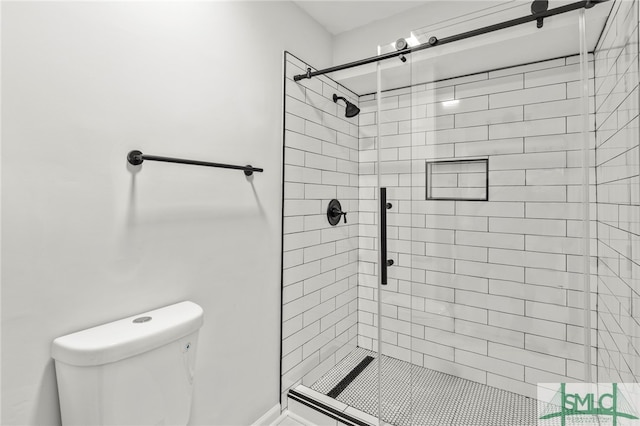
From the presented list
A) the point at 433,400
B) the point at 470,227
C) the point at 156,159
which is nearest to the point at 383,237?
the point at 470,227

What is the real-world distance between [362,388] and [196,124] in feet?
5.60

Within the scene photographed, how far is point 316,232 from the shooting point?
2.06 m

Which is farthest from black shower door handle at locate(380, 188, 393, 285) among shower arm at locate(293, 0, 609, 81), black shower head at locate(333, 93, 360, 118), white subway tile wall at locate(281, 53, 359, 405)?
black shower head at locate(333, 93, 360, 118)

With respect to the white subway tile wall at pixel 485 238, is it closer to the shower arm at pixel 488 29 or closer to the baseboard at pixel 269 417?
the shower arm at pixel 488 29

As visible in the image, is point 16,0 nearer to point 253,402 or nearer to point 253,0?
point 253,0

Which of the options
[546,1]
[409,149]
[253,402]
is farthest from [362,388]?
[546,1]

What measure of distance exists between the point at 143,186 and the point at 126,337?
517 mm

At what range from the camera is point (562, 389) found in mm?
1629

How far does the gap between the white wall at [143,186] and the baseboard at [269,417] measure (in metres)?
0.03

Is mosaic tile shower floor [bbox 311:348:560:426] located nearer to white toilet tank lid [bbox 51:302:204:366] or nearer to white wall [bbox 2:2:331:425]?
white wall [bbox 2:2:331:425]

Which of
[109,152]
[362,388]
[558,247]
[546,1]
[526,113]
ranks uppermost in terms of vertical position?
[546,1]

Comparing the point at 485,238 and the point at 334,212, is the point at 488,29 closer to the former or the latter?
the point at 485,238
